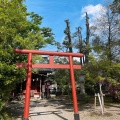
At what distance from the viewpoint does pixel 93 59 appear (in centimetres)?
1227

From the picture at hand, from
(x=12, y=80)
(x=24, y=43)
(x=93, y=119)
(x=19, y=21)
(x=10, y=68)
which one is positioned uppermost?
(x=19, y=21)

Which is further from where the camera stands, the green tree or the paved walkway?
the paved walkway

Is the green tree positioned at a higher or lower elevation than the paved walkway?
higher

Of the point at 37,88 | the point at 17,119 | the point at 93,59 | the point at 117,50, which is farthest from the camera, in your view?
the point at 37,88

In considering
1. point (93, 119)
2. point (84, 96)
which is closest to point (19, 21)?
point (93, 119)

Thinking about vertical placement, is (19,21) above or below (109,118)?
above

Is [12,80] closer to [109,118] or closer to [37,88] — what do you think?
[109,118]

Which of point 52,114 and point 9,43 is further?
point 52,114

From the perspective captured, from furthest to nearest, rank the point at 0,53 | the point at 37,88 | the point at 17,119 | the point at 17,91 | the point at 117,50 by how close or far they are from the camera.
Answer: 1. the point at 37,88
2. the point at 17,91
3. the point at 117,50
4. the point at 17,119
5. the point at 0,53

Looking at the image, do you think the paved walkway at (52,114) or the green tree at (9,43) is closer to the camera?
the green tree at (9,43)

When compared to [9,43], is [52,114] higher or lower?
lower

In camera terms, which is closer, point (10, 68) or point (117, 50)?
point (10, 68)

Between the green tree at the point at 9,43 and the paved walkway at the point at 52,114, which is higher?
the green tree at the point at 9,43

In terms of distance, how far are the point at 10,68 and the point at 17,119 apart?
3328 mm
